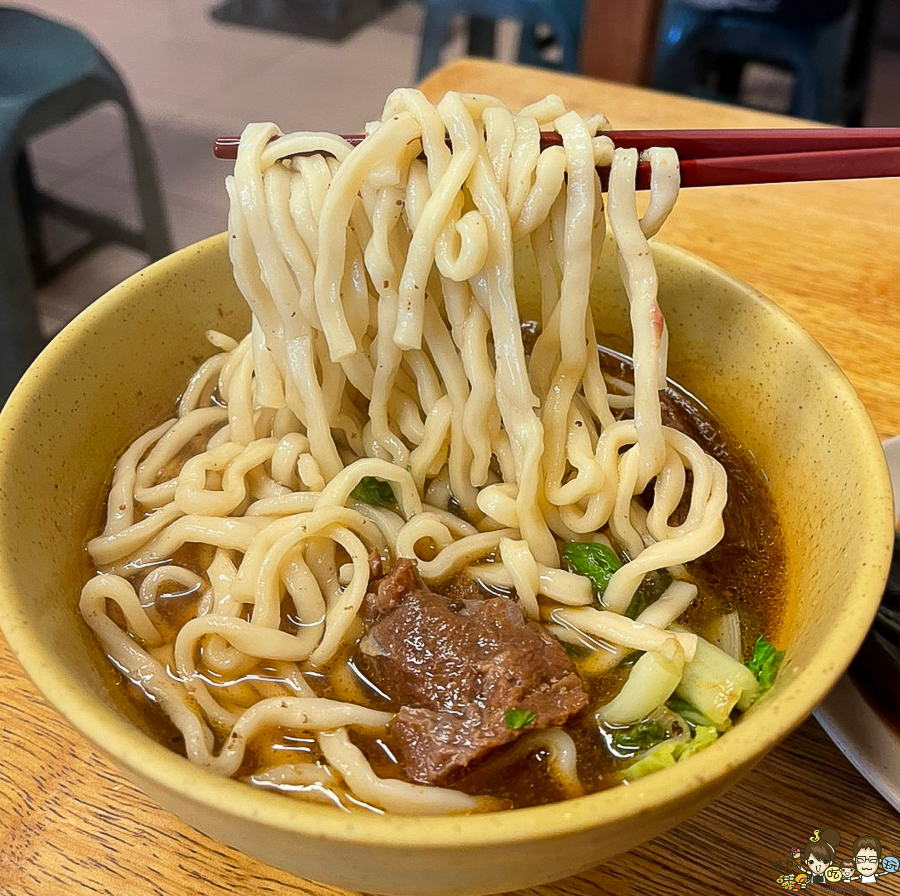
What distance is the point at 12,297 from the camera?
2998mm

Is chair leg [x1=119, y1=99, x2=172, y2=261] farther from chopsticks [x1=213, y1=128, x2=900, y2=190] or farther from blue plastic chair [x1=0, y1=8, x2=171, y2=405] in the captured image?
chopsticks [x1=213, y1=128, x2=900, y2=190]

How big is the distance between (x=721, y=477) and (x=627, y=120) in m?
1.33

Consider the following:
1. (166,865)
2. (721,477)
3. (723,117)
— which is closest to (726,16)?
(723,117)

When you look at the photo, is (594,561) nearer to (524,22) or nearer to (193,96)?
(524,22)

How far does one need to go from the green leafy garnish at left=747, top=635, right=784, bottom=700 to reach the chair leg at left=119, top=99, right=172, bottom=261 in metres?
3.04

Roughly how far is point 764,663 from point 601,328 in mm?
746

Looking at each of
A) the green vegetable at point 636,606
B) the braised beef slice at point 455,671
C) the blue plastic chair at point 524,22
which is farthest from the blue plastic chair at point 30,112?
the green vegetable at point 636,606

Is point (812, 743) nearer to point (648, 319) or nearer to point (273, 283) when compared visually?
point (648, 319)

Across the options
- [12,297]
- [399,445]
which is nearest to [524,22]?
[12,297]

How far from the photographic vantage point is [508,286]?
4.12 ft

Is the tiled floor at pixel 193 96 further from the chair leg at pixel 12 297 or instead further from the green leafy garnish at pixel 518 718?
the green leafy garnish at pixel 518 718

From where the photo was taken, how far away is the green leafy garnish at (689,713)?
112 cm

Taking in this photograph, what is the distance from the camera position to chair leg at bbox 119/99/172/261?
341 centimetres

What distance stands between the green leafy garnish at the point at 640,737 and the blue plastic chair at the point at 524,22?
2917 mm
